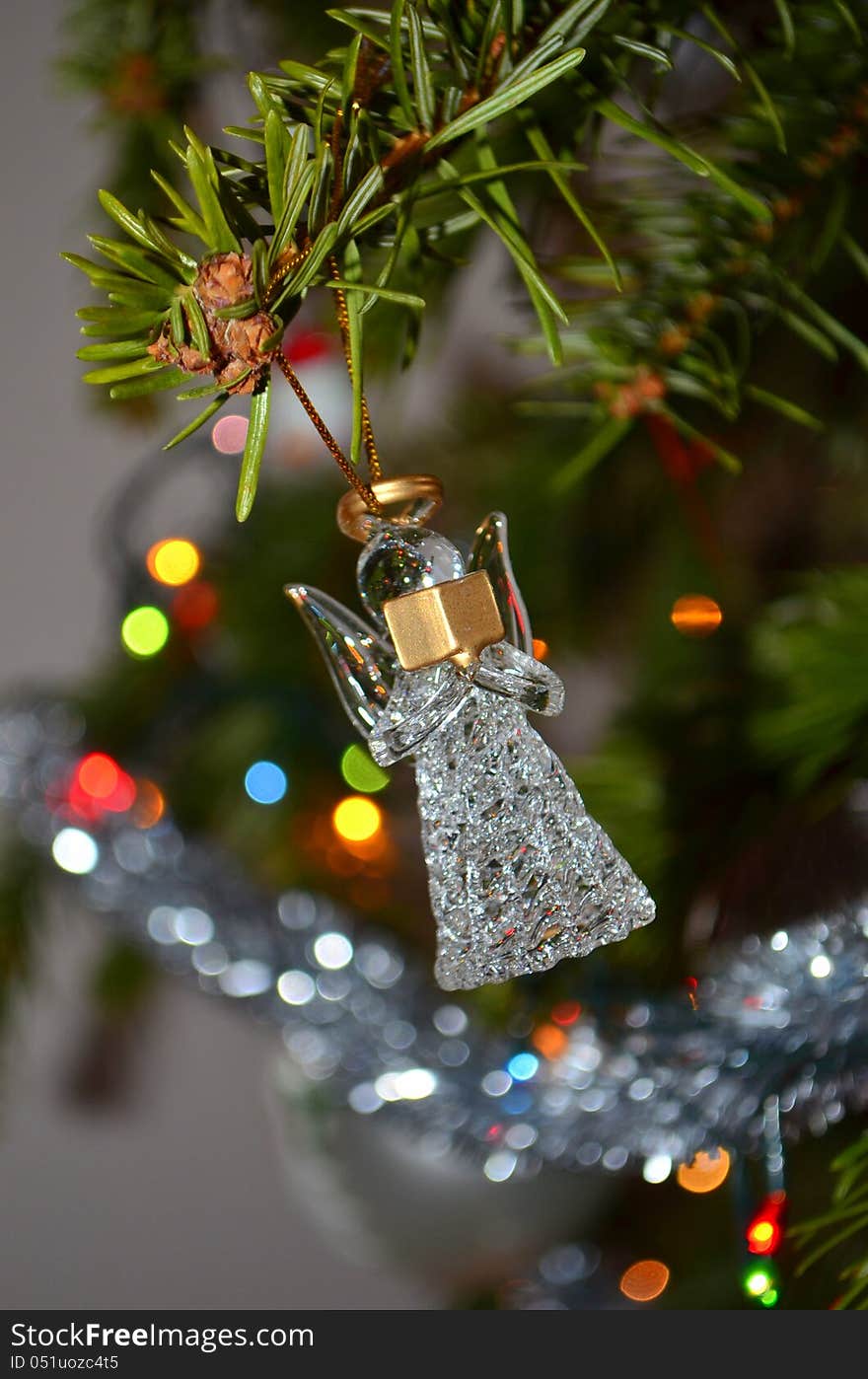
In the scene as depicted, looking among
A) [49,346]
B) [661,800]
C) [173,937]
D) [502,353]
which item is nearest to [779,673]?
[661,800]

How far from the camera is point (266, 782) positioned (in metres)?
0.48

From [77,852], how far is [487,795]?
247 mm

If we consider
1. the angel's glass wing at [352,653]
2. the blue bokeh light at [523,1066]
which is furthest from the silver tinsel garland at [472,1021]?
the angel's glass wing at [352,653]

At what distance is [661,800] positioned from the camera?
0.32m

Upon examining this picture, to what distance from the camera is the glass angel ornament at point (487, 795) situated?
0.22m

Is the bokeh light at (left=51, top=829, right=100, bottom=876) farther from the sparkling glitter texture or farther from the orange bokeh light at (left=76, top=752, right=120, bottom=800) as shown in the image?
the sparkling glitter texture

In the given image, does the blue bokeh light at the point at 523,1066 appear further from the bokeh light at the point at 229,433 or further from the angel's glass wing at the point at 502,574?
the bokeh light at the point at 229,433

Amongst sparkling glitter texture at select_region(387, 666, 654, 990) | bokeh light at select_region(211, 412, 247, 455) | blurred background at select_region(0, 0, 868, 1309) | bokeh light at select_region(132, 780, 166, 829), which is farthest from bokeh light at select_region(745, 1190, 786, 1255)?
bokeh light at select_region(211, 412, 247, 455)

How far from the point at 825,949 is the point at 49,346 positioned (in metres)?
0.84

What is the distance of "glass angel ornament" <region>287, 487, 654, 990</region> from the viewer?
22 centimetres

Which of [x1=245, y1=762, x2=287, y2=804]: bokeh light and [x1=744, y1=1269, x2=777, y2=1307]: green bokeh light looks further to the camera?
[x1=245, y1=762, x2=287, y2=804]: bokeh light

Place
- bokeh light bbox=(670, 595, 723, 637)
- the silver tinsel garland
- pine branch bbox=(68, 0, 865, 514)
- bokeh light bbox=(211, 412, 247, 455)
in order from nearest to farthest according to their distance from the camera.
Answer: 1. pine branch bbox=(68, 0, 865, 514)
2. the silver tinsel garland
3. bokeh light bbox=(670, 595, 723, 637)
4. bokeh light bbox=(211, 412, 247, 455)

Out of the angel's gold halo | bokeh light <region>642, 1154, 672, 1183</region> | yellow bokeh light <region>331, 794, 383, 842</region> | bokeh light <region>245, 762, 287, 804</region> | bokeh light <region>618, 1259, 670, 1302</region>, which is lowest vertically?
bokeh light <region>618, 1259, 670, 1302</region>

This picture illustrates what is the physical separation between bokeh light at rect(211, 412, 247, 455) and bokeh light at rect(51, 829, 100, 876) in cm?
17
